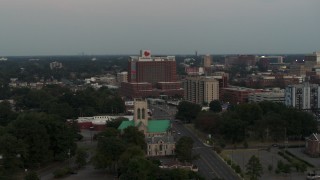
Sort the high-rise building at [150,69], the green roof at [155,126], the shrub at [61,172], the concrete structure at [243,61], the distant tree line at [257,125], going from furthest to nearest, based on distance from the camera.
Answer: the concrete structure at [243,61], the high-rise building at [150,69], the distant tree line at [257,125], the green roof at [155,126], the shrub at [61,172]

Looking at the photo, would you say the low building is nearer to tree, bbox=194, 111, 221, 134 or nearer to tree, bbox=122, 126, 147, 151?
tree, bbox=122, 126, 147, 151

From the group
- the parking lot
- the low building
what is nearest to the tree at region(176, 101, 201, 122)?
the parking lot

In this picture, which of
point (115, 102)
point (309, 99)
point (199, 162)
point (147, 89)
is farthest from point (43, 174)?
point (147, 89)

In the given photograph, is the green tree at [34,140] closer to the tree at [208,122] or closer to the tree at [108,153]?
the tree at [108,153]

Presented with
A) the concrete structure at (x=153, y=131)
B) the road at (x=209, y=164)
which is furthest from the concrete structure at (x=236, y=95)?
the concrete structure at (x=153, y=131)

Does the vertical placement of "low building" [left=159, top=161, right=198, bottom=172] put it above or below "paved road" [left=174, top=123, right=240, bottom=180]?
above
